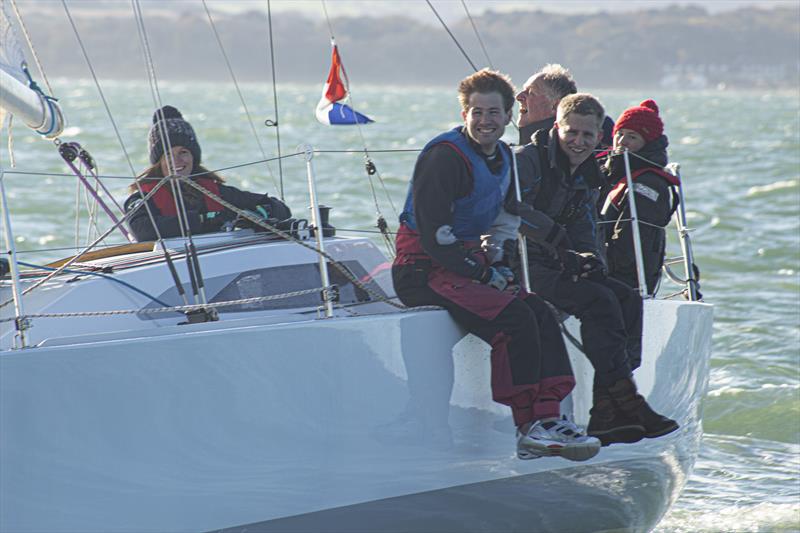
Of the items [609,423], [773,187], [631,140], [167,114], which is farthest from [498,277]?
[773,187]

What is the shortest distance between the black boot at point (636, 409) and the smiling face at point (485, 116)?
3.22 ft

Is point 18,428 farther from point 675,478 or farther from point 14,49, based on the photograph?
point 675,478

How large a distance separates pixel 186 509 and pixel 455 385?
916 millimetres

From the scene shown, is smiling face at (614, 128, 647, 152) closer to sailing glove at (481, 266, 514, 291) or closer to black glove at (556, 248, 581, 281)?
black glove at (556, 248, 581, 281)

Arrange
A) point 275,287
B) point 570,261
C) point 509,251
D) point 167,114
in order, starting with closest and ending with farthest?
point 509,251
point 570,261
point 275,287
point 167,114

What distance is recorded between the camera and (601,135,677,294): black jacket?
458 centimetres

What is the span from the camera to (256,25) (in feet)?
385

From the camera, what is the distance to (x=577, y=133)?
394 centimetres

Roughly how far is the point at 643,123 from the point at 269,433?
1.91 meters

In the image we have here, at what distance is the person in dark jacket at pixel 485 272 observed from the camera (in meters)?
3.63

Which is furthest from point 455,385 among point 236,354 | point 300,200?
point 300,200

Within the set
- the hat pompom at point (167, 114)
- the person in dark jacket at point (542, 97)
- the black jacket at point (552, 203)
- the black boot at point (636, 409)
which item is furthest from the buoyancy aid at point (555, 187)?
the hat pompom at point (167, 114)

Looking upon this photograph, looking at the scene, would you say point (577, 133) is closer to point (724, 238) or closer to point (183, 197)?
point (183, 197)

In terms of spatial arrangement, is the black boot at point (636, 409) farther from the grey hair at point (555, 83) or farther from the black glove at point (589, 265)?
the grey hair at point (555, 83)
